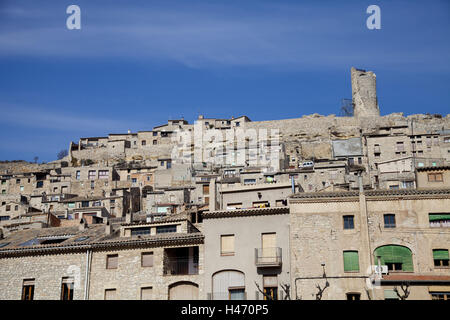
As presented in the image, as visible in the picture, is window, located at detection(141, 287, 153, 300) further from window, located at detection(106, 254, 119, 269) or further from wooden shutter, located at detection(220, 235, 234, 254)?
wooden shutter, located at detection(220, 235, 234, 254)

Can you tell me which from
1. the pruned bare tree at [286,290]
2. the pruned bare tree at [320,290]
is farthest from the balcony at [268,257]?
the pruned bare tree at [320,290]

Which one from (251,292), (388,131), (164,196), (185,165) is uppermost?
(388,131)

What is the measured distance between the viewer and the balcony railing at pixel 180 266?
30.5 m

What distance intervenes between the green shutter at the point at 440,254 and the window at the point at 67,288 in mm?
19663

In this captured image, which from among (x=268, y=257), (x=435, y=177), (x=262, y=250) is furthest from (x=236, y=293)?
(x=435, y=177)

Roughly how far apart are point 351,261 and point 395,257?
2.28 meters

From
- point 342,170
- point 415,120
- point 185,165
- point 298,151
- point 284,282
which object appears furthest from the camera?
point 415,120

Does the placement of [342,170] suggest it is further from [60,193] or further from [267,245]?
[60,193]

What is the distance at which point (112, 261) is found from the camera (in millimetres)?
31312

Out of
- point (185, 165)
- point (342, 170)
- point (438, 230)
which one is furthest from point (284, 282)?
point (185, 165)

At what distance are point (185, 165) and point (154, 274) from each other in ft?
130

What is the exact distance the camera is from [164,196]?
194 ft

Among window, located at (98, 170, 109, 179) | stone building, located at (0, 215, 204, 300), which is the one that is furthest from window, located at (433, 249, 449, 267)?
window, located at (98, 170, 109, 179)

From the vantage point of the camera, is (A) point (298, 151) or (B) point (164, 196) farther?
(A) point (298, 151)
